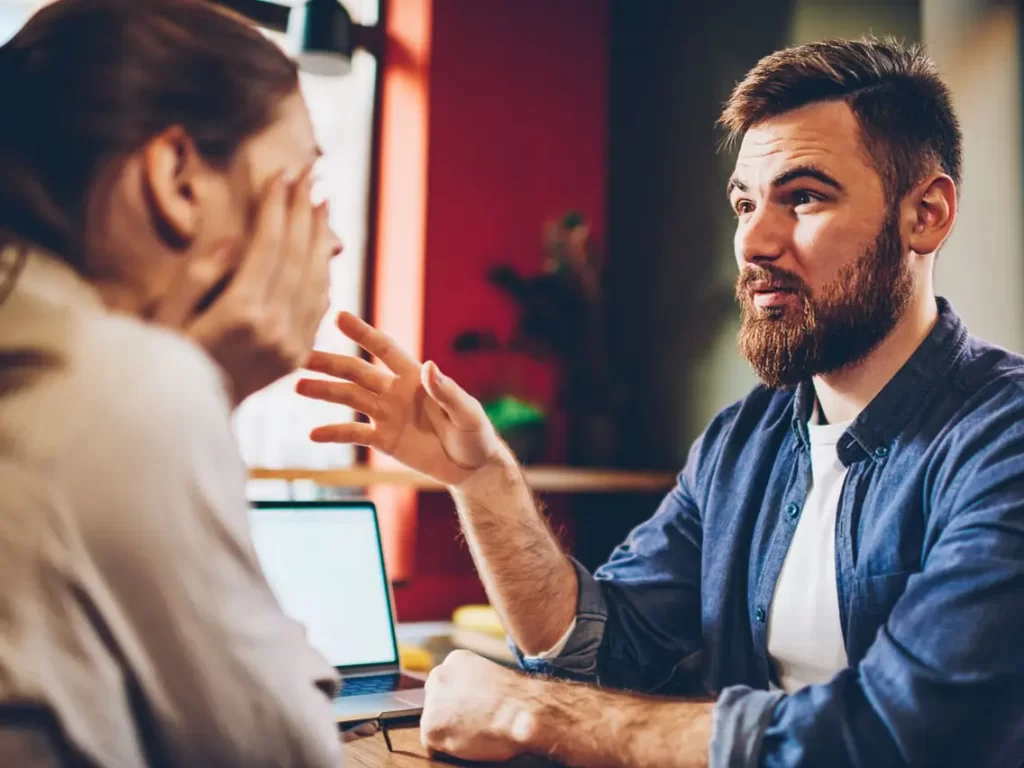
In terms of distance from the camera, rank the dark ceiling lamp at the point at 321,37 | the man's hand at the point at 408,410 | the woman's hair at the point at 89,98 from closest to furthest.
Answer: the woman's hair at the point at 89,98, the man's hand at the point at 408,410, the dark ceiling lamp at the point at 321,37

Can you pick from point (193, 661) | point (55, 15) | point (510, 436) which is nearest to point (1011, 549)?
A: point (193, 661)

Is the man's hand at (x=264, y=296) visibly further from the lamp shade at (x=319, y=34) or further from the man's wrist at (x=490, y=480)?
the lamp shade at (x=319, y=34)

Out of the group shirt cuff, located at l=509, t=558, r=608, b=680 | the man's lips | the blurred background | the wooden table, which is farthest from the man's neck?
the blurred background

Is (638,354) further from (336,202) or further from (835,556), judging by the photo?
(835,556)

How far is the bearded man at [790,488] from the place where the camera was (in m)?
0.93

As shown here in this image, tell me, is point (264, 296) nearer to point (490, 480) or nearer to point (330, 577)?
point (490, 480)

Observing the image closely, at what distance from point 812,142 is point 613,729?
2.77ft

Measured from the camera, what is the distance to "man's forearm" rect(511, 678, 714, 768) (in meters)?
0.91

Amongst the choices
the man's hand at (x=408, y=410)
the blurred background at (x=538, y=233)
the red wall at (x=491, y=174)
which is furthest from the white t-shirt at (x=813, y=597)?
the red wall at (x=491, y=174)

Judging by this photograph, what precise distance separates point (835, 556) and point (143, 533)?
3.15 feet

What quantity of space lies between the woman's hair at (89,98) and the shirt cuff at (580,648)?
0.88 m

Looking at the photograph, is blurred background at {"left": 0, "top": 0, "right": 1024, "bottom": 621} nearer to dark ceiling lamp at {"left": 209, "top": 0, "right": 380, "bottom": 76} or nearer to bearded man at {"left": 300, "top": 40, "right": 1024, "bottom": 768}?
dark ceiling lamp at {"left": 209, "top": 0, "right": 380, "bottom": 76}

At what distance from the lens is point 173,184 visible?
1.79 feet

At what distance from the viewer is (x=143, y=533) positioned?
1.45 ft
